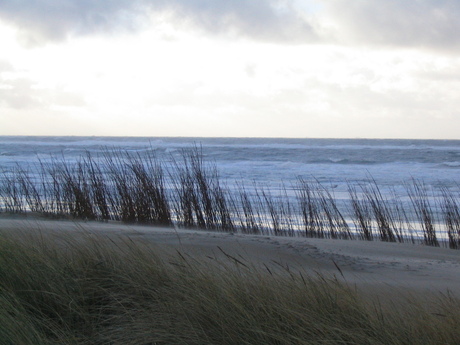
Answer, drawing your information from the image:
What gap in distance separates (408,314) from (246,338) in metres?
0.84

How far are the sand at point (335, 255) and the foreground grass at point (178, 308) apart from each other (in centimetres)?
65

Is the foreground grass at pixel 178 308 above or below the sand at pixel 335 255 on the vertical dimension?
above

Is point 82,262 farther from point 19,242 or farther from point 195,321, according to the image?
point 195,321

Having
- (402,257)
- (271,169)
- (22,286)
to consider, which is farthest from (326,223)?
(271,169)

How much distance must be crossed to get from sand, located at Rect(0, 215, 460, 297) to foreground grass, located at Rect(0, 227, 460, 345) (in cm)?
65

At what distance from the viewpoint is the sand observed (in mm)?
3596

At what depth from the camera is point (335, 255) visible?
4.45 meters

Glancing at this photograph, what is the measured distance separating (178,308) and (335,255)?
249 cm

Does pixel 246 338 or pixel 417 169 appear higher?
pixel 246 338

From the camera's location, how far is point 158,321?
221cm

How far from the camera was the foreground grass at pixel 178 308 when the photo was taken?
6.78ft

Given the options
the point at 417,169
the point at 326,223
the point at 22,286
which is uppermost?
the point at 22,286

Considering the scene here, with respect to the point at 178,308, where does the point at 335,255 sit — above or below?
below

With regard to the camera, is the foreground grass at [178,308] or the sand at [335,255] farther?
the sand at [335,255]
